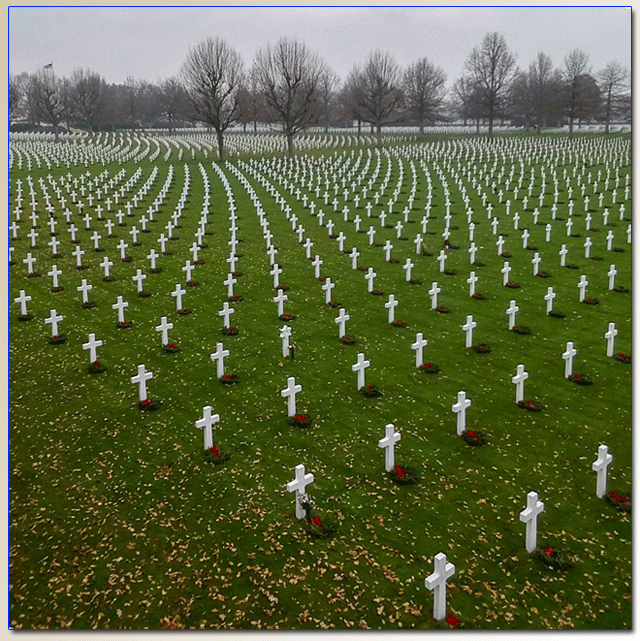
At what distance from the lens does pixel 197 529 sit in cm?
741

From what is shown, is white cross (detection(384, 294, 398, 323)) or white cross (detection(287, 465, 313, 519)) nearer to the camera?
white cross (detection(287, 465, 313, 519))

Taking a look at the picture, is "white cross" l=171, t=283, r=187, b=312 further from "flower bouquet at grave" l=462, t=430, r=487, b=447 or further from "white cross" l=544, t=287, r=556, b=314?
"white cross" l=544, t=287, r=556, b=314

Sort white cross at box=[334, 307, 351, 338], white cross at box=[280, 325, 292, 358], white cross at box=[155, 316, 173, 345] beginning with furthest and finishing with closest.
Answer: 1. white cross at box=[334, 307, 351, 338]
2. white cross at box=[155, 316, 173, 345]
3. white cross at box=[280, 325, 292, 358]

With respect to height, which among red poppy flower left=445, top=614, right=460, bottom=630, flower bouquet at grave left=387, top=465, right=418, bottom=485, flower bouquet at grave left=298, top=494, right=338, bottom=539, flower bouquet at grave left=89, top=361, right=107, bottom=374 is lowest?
red poppy flower left=445, top=614, right=460, bottom=630

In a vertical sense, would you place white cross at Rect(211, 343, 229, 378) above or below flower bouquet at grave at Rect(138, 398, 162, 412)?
above

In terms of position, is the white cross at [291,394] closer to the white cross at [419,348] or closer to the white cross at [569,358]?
the white cross at [419,348]

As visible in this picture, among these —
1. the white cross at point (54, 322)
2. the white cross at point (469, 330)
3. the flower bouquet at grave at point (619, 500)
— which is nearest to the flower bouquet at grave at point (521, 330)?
the white cross at point (469, 330)

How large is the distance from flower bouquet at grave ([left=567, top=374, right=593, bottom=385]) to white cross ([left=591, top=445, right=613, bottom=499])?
3265 millimetres

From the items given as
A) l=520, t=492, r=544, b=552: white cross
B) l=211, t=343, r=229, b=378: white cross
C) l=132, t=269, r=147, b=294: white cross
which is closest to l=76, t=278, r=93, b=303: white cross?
l=132, t=269, r=147, b=294: white cross

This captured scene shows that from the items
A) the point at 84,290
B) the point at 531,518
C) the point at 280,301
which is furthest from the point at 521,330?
the point at 84,290

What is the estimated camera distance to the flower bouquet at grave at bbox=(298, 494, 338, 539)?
727 cm

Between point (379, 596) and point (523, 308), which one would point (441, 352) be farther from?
point (379, 596)

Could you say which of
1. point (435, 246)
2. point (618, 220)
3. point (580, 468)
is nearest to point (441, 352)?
point (580, 468)

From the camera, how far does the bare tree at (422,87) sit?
64.1 m
